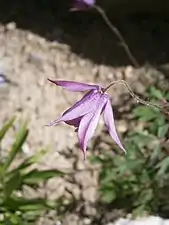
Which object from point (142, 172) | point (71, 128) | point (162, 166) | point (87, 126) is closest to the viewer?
point (87, 126)

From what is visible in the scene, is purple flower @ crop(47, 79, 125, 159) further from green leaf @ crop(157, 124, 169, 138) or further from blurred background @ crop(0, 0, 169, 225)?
green leaf @ crop(157, 124, 169, 138)

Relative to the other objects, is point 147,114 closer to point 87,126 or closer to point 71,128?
point 71,128

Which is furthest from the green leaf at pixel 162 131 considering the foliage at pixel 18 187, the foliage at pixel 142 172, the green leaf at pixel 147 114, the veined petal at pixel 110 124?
the veined petal at pixel 110 124

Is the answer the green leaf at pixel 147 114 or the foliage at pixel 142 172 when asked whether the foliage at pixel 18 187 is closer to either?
the foliage at pixel 142 172

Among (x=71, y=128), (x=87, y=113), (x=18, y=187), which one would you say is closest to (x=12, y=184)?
(x=18, y=187)

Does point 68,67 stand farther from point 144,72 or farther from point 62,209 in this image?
point 62,209

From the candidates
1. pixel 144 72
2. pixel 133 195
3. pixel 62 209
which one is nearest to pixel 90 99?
pixel 133 195

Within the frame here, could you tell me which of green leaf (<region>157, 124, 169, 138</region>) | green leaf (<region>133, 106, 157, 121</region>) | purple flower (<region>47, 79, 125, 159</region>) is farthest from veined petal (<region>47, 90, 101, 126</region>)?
green leaf (<region>133, 106, 157, 121</region>)

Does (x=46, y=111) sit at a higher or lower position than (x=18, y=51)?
lower
